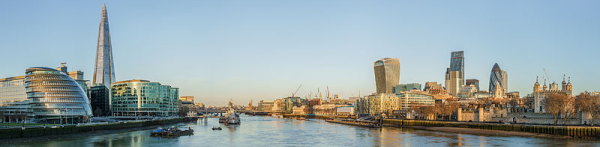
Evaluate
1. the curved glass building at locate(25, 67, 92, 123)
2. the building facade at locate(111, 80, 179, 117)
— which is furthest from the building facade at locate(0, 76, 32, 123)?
the building facade at locate(111, 80, 179, 117)

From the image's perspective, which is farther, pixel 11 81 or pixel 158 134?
pixel 11 81

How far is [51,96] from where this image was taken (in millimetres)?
115062

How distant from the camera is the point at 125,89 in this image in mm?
187500

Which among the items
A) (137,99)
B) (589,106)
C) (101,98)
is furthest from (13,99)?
(589,106)

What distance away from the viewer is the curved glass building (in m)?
115

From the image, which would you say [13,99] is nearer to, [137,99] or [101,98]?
[137,99]

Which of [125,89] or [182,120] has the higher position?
[125,89]

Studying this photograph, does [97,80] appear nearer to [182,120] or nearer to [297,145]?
[182,120]

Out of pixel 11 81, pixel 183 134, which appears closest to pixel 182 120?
pixel 11 81

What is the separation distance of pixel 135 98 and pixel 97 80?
84.2 feet

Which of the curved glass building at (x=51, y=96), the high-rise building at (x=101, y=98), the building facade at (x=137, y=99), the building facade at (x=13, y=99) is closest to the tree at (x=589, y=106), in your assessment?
the curved glass building at (x=51, y=96)

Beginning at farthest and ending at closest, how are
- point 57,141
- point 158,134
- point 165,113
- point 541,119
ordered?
point 165,113 < point 541,119 < point 158,134 < point 57,141

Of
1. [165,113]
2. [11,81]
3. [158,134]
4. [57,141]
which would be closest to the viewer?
[57,141]

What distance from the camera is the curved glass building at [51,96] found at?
114875 mm
